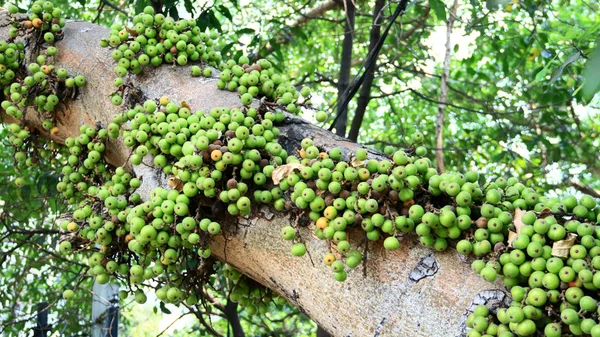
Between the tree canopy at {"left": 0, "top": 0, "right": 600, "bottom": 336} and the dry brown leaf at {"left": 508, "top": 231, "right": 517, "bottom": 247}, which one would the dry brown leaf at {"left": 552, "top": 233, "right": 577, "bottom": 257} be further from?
the tree canopy at {"left": 0, "top": 0, "right": 600, "bottom": 336}

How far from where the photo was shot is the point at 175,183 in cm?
Result: 184

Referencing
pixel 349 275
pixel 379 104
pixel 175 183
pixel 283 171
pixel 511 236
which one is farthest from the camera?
pixel 379 104

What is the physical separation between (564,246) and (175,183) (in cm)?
109

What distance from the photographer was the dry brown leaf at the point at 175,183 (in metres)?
1.83

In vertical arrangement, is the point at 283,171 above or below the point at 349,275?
above

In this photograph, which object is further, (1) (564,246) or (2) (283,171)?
(2) (283,171)

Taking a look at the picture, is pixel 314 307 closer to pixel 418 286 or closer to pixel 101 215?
pixel 418 286

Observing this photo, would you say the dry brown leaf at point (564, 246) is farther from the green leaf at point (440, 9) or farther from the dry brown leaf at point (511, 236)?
the green leaf at point (440, 9)

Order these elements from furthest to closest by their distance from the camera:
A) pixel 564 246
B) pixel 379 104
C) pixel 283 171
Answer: pixel 379 104, pixel 283 171, pixel 564 246

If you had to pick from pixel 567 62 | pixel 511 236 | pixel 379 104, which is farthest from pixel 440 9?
pixel 379 104

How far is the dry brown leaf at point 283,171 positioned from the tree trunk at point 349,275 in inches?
4.3

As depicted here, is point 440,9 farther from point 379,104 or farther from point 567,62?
point 379,104

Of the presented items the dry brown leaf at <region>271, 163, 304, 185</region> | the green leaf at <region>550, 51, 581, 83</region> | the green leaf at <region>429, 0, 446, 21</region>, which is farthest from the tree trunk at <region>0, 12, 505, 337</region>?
the green leaf at <region>429, 0, 446, 21</region>

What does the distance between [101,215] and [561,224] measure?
4.59ft
